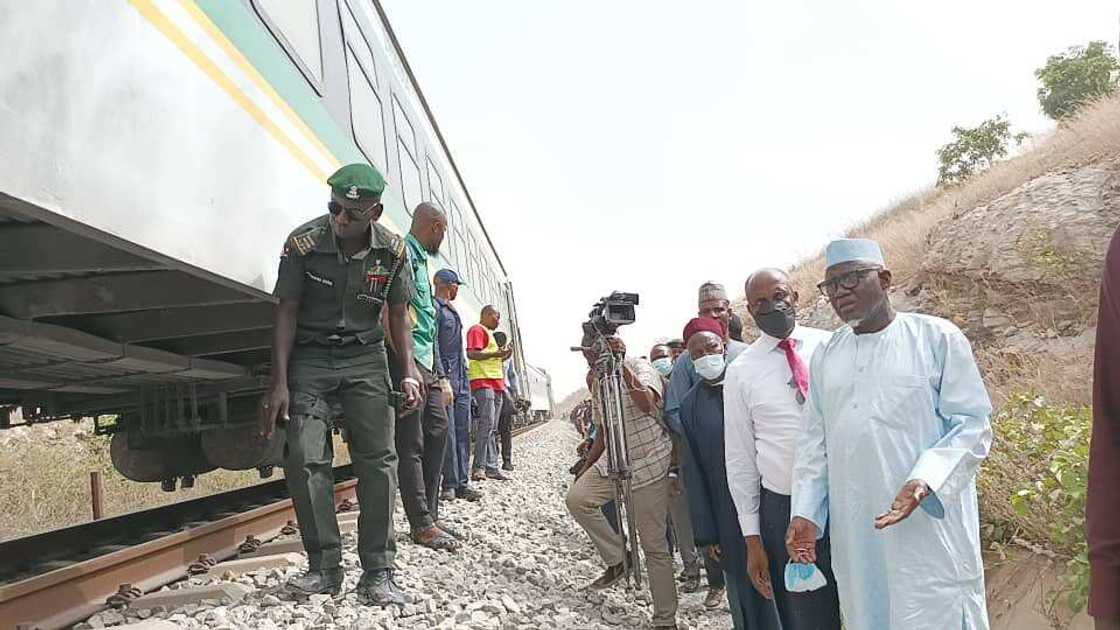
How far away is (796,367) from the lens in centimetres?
361

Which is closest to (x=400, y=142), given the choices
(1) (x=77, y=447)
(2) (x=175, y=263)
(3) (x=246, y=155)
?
(3) (x=246, y=155)

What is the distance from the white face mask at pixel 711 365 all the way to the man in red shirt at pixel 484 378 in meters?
5.55

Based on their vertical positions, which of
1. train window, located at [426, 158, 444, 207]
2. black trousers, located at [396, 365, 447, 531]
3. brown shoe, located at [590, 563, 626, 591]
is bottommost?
brown shoe, located at [590, 563, 626, 591]

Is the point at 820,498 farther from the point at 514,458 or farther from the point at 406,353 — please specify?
the point at 514,458

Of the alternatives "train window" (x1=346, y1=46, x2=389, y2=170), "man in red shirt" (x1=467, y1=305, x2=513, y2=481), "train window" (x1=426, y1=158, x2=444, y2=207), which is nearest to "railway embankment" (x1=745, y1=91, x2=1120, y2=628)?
"train window" (x1=346, y1=46, x2=389, y2=170)

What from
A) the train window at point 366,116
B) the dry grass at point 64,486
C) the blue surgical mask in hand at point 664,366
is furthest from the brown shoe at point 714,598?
the dry grass at point 64,486

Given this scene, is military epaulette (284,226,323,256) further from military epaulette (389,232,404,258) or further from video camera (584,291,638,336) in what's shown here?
video camera (584,291,638,336)

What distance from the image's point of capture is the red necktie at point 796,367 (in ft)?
11.6

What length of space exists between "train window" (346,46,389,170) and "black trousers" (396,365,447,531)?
6.51 ft

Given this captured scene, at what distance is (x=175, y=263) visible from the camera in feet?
12.0

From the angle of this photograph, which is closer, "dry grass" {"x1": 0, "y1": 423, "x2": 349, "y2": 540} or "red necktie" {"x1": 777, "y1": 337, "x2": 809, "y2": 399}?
"red necktie" {"x1": 777, "y1": 337, "x2": 809, "y2": 399}

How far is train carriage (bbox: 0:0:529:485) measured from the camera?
9.61 feet

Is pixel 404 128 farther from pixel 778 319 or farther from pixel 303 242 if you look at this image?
pixel 778 319

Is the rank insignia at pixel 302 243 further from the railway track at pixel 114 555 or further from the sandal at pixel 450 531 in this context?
the sandal at pixel 450 531
